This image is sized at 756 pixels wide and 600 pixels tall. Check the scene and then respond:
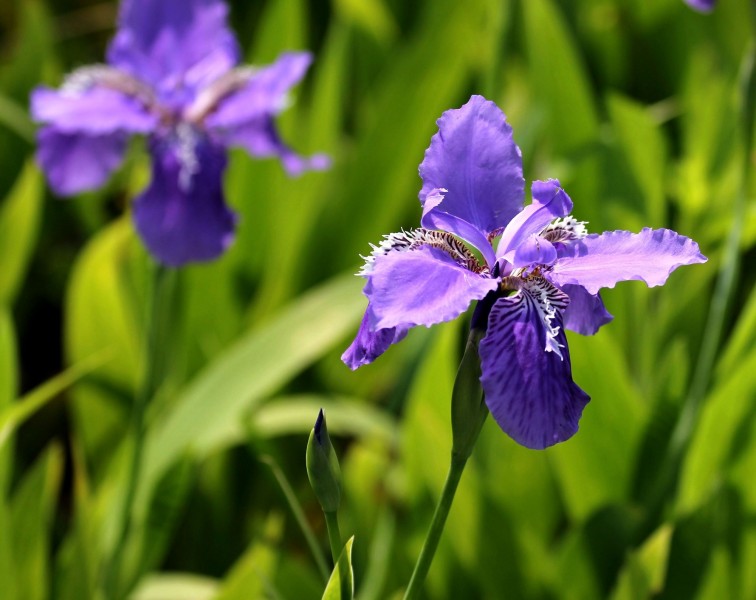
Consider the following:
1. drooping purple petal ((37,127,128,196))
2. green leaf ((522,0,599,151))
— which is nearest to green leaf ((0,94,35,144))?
drooping purple petal ((37,127,128,196))

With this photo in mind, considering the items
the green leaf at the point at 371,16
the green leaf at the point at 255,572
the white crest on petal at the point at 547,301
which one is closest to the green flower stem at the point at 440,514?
the white crest on petal at the point at 547,301

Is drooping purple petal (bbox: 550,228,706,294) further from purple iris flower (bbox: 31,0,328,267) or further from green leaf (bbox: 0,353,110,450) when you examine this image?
green leaf (bbox: 0,353,110,450)

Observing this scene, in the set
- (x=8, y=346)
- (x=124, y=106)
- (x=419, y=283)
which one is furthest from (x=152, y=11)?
(x=419, y=283)

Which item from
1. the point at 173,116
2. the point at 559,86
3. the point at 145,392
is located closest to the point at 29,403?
the point at 145,392

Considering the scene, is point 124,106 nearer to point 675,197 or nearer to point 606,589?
point 606,589

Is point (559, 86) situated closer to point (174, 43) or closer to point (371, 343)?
point (174, 43)

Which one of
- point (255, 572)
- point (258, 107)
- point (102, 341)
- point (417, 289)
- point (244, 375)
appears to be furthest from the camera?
point (102, 341)

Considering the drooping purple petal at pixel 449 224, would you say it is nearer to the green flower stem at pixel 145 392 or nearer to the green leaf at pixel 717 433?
the green flower stem at pixel 145 392
